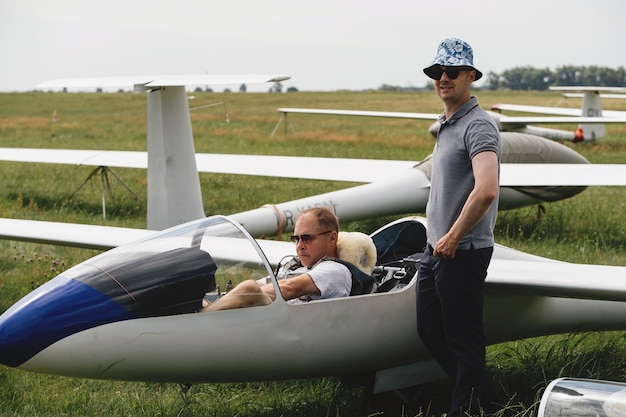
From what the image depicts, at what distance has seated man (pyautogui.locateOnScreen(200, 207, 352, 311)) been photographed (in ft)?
15.7

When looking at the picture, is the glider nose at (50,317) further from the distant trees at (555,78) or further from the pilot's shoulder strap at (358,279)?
the distant trees at (555,78)

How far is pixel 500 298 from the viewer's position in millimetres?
5465

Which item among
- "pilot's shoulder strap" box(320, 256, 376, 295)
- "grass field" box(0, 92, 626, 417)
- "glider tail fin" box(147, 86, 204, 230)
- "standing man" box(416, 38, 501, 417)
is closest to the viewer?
"standing man" box(416, 38, 501, 417)

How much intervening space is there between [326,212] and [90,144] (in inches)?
973

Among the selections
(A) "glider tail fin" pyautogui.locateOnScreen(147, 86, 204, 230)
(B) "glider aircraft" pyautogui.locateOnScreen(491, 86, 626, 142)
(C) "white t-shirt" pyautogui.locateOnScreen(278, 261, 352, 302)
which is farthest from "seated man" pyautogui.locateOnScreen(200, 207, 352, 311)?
(B) "glider aircraft" pyautogui.locateOnScreen(491, 86, 626, 142)

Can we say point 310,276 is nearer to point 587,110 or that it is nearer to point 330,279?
point 330,279

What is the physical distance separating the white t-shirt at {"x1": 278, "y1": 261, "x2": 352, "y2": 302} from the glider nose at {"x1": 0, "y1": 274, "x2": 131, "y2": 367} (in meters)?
1.07

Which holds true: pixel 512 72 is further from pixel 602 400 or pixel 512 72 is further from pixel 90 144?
pixel 602 400

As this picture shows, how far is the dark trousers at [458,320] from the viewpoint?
4.73m

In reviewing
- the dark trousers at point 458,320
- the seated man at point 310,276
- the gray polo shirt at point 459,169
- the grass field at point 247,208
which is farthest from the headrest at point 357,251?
the grass field at point 247,208

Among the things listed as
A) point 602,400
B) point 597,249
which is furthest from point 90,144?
point 602,400

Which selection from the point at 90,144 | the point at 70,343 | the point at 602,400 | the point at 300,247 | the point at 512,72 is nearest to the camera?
the point at 602,400

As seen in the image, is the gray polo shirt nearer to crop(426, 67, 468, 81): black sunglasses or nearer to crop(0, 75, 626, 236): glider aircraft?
crop(426, 67, 468, 81): black sunglasses

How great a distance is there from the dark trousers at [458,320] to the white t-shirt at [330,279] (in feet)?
1.34
